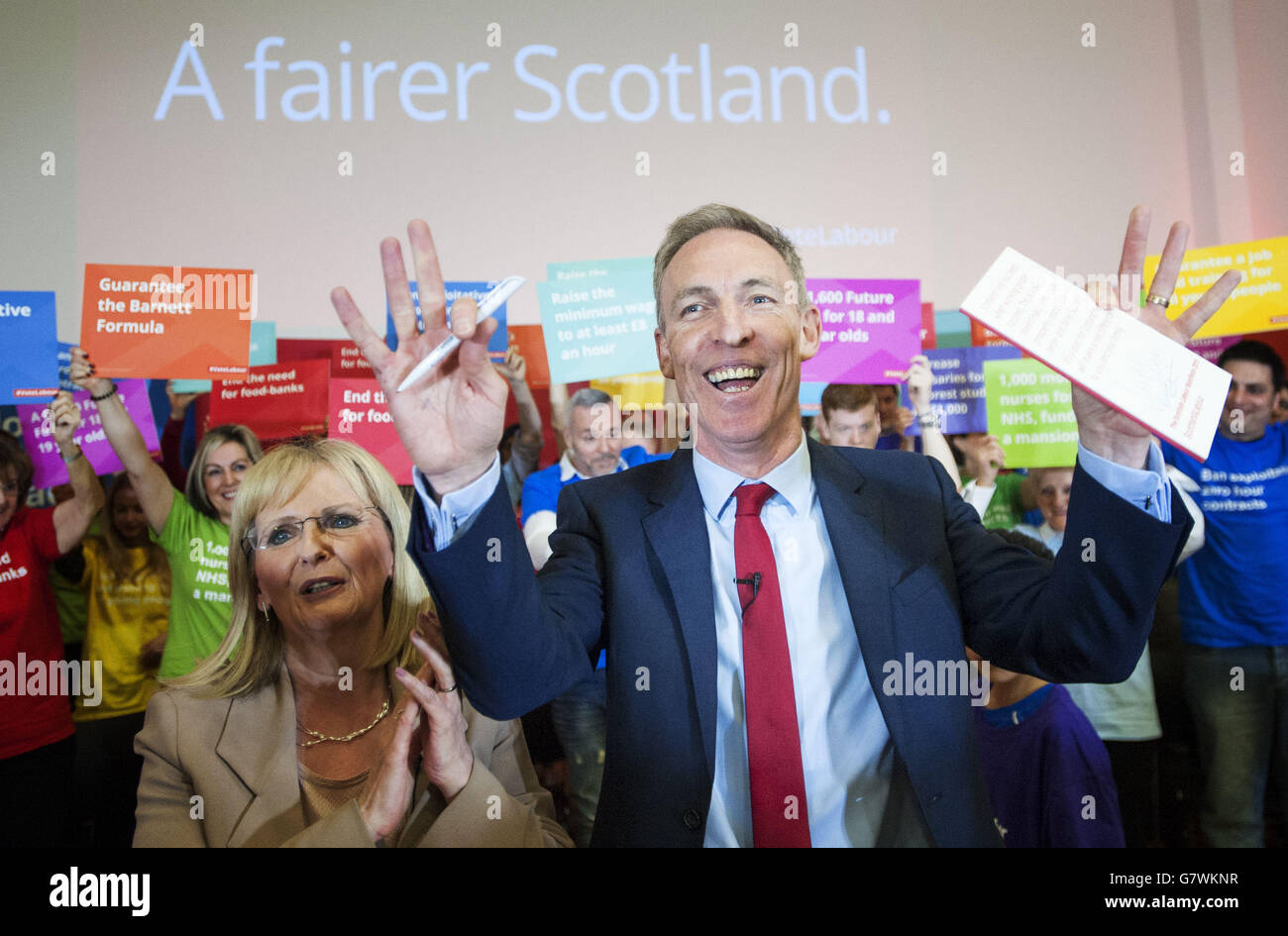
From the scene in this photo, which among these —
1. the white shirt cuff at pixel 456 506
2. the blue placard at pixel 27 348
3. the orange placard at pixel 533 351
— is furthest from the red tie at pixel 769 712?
the blue placard at pixel 27 348

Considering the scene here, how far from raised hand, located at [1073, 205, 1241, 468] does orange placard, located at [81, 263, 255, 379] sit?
9.39 ft

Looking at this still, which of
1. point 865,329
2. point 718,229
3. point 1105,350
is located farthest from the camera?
point 865,329

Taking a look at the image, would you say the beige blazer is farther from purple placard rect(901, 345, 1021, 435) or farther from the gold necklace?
purple placard rect(901, 345, 1021, 435)

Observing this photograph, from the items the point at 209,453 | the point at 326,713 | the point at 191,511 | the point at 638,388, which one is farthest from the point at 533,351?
the point at 326,713

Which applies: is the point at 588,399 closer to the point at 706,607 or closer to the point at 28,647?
the point at 28,647

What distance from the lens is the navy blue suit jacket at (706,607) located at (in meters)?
1.30

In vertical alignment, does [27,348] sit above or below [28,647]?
above

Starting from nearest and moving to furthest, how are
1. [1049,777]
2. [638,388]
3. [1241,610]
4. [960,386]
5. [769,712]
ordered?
[769,712] → [1049,777] → [1241,610] → [960,386] → [638,388]

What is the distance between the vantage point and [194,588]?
10.7ft

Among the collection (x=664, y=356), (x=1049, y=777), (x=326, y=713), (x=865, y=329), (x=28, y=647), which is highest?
(x=865, y=329)

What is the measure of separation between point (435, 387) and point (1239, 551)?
3.18 m

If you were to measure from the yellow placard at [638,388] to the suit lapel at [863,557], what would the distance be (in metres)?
2.37

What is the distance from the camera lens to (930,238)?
4.42 m

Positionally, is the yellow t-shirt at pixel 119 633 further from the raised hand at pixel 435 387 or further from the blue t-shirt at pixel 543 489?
the raised hand at pixel 435 387
